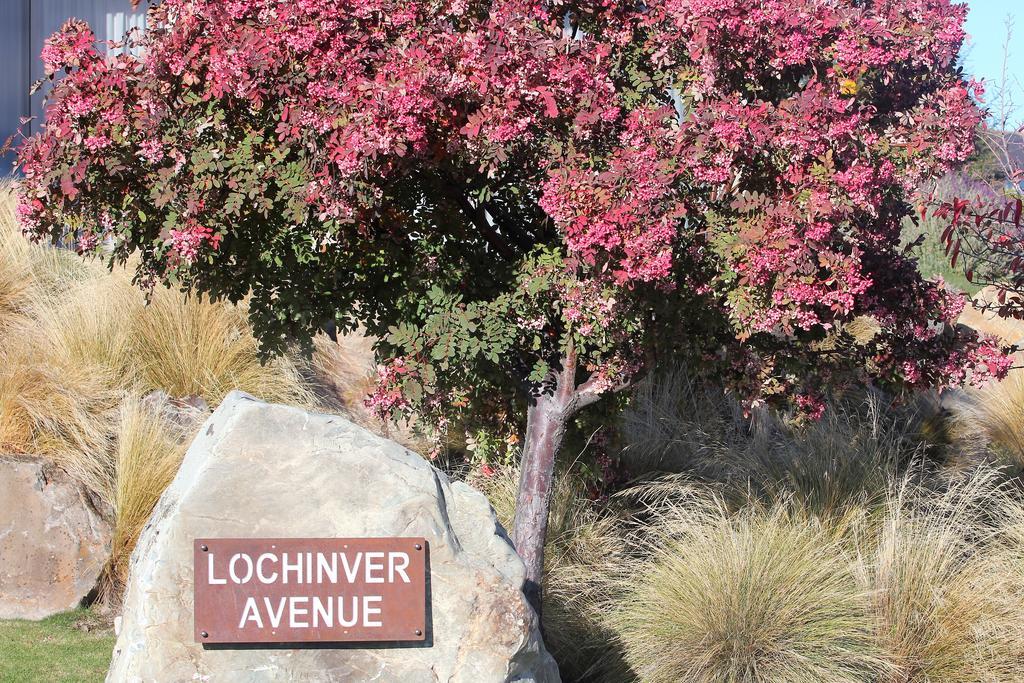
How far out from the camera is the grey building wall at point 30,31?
36.6ft

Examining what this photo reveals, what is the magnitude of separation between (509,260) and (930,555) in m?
2.49

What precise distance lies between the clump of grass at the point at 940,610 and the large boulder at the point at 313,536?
2.15 m

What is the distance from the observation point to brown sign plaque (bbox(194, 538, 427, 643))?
3498 millimetres

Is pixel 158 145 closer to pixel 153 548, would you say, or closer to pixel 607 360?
pixel 153 548

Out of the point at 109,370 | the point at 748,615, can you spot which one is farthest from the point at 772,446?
the point at 109,370

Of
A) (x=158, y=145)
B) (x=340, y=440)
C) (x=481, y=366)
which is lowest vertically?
(x=340, y=440)

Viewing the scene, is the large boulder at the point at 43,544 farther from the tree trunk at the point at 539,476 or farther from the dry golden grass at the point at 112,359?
the tree trunk at the point at 539,476

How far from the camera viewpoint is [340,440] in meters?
3.72

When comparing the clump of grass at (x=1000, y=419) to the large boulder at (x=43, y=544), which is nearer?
the large boulder at (x=43, y=544)

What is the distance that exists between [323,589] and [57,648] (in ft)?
8.70

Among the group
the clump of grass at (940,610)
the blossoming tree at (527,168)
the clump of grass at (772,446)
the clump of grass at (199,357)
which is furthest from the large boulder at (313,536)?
the clump of grass at (199,357)

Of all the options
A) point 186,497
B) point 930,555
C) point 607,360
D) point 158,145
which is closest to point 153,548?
point 186,497

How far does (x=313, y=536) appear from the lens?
3557 mm

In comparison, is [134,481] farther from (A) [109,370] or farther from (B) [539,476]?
(B) [539,476]
